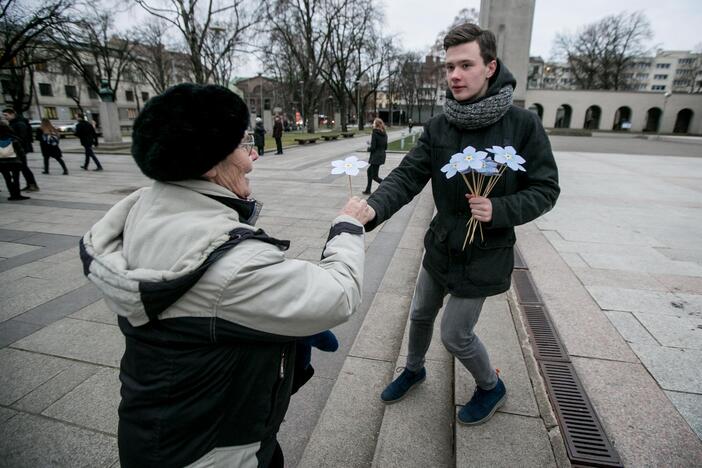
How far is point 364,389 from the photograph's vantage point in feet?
8.77

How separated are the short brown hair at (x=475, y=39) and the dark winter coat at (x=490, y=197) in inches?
4.1

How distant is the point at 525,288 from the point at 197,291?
12.5 feet

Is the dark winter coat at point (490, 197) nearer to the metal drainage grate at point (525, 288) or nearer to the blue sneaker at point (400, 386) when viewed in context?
the blue sneaker at point (400, 386)

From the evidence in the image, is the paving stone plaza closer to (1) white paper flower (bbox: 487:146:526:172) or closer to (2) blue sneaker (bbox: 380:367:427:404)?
(2) blue sneaker (bbox: 380:367:427:404)

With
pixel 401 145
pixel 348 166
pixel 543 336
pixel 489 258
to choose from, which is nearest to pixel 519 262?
pixel 543 336

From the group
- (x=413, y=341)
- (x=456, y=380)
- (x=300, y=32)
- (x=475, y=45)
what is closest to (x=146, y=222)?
(x=475, y=45)

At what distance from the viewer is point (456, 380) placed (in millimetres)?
2576

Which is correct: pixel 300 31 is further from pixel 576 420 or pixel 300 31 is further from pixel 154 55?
pixel 576 420

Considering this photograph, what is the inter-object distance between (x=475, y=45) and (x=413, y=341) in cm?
171

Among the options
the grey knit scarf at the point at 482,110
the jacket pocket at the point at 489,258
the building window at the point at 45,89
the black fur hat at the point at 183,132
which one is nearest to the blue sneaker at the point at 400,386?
the jacket pocket at the point at 489,258

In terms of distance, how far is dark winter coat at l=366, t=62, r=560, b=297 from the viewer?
6.06 feet

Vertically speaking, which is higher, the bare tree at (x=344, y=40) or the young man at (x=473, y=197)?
the bare tree at (x=344, y=40)

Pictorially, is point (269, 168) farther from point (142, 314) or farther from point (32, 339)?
point (142, 314)

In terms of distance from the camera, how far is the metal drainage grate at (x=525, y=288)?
3.75m
